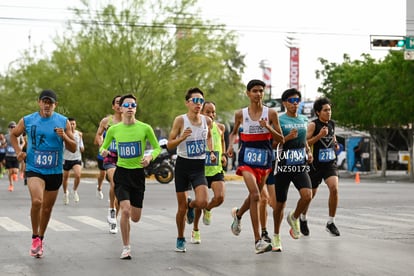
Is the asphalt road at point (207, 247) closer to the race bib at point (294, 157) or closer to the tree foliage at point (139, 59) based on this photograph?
the race bib at point (294, 157)

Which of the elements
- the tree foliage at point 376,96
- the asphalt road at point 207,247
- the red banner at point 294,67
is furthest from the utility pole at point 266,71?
the asphalt road at point 207,247

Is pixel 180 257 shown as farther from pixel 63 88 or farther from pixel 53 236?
pixel 63 88

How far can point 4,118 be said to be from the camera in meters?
54.4

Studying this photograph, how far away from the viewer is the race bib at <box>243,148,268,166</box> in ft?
35.9

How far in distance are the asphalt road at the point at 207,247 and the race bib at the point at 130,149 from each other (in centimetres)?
118

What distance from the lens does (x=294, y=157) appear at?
11531 mm

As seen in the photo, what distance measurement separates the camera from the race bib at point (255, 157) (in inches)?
431

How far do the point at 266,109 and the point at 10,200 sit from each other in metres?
11.9

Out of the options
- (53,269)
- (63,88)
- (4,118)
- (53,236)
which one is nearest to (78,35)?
(63,88)

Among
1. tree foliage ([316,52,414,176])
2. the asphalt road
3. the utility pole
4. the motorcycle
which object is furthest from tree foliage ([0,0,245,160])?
the utility pole

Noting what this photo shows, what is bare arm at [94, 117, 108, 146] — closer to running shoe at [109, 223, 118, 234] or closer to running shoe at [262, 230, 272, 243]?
running shoe at [109, 223, 118, 234]

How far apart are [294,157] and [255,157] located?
779mm

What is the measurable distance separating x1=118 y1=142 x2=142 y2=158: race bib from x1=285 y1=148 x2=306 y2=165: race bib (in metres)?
1.99

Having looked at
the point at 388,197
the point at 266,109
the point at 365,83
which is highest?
the point at 365,83
